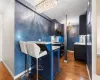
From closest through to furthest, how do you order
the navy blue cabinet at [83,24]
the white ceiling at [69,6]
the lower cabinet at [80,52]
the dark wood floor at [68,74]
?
the dark wood floor at [68,74] < the white ceiling at [69,6] < the lower cabinet at [80,52] < the navy blue cabinet at [83,24]

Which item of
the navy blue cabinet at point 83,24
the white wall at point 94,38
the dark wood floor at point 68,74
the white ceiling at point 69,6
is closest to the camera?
the white wall at point 94,38

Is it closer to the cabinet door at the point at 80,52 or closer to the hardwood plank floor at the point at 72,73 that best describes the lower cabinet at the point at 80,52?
the cabinet door at the point at 80,52

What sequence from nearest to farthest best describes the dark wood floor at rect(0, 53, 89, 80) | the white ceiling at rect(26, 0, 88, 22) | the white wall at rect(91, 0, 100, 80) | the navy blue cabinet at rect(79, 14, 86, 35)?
the white wall at rect(91, 0, 100, 80) < the dark wood floor at rect(0, 53, 89, 80) < the white ceiling at rect(26, 0, 88, 22) < the navy blue cabinet at rect(79, 14, 86, 35)

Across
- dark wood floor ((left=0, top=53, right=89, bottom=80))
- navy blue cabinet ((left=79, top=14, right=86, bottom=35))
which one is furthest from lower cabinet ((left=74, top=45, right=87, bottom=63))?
dark wood floor ((left=0, top=53, right=89, bottom=80))

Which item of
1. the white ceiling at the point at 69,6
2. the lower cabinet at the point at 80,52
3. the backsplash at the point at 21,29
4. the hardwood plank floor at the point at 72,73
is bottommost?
the hardwood plank floor at the point at 72,73

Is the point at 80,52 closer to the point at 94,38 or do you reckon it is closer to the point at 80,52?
the point at 80,52

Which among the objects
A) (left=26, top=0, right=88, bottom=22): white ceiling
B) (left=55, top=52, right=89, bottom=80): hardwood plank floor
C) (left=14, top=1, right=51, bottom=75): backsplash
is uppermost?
(left=26, top=0, right=88, bottom=22): white ceiling

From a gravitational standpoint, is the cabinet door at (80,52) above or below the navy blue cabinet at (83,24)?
below

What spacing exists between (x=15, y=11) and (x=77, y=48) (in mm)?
3389

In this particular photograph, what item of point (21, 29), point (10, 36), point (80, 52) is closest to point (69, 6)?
point (21, 29)

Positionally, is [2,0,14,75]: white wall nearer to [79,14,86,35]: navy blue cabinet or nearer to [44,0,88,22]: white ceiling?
[44,0,88,22]: white ceiling

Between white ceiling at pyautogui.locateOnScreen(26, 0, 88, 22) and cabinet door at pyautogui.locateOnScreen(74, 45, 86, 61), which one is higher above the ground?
white ceiling at pyautogui.locateOnScreen(26, 0, 88, 22)

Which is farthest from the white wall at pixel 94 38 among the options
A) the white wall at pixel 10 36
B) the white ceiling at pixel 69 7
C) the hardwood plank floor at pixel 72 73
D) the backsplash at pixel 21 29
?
the white wall at pixel 10 36

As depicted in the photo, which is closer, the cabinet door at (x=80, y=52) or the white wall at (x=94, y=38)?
the white wall at (x=94, y=38)
